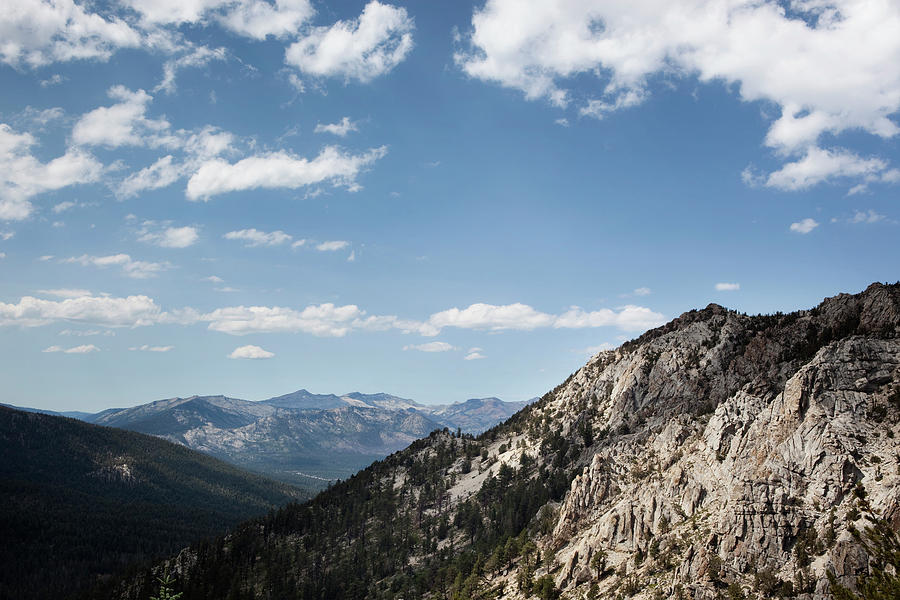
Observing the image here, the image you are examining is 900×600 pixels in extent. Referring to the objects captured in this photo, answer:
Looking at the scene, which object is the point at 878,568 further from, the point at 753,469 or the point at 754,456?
the point at 754,456

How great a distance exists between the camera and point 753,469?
110 meters

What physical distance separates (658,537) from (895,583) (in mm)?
43233

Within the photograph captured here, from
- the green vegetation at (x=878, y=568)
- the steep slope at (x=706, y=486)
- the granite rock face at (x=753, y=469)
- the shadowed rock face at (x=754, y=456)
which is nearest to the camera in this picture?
the green vegetation at (x=878, y=568)

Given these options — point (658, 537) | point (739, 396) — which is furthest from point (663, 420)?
point (658, 537)

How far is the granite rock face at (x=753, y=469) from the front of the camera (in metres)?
95.5

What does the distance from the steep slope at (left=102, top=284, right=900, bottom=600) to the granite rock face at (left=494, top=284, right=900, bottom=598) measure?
1.06ft

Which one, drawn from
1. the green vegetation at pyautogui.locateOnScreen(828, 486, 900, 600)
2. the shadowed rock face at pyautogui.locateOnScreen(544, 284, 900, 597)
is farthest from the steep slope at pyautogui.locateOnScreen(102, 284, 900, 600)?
the green vegetation at pyautogui.locateOnScreen(828, 486, 900, 600)

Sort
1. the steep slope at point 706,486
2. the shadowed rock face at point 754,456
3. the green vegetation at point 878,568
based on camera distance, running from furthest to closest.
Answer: the shadowed rock face at point 754,456
the steep slope at point 706,486
the green vegetation at point 878,568

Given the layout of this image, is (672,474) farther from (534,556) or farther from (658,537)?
(534,556)

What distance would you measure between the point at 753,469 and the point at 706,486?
12.2m

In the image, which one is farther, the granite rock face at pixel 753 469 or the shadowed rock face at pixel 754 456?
the shadowed rock face at pixel 754 456

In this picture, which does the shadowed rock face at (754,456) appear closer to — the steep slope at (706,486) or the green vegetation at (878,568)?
the steep slope at (706,486)

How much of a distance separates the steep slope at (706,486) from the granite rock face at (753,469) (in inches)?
12.8

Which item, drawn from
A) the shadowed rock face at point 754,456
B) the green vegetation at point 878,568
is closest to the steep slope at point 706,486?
the shadowed rock face at point 754,456
